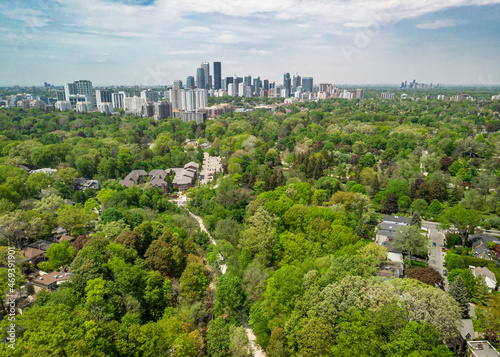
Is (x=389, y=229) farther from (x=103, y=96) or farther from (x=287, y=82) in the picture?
(x=287, y=82)

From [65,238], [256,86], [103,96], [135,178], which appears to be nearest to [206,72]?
[256,86]

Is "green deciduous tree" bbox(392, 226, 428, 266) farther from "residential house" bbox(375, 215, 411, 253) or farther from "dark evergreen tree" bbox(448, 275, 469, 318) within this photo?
"dark evergreen tree" bbox(448, 275, 469, 318)

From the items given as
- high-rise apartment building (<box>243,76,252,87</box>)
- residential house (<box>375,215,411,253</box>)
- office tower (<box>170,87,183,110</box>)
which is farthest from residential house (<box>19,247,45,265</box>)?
high-rise apartment building (<box>243,76,252,87</box>)

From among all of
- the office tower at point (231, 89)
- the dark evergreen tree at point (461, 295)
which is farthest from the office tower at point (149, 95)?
the dark evergreen tree at point (461, 295)

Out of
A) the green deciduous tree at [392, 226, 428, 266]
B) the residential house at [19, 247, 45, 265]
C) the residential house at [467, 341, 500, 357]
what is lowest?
the residential house at [467, 341, 500, 357]

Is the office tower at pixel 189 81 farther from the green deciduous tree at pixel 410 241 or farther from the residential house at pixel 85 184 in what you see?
the green deciduous tree at pixel 410 241

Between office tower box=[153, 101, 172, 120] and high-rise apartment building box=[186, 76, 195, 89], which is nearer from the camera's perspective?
office tower box=[153, 101, 172, 120]
